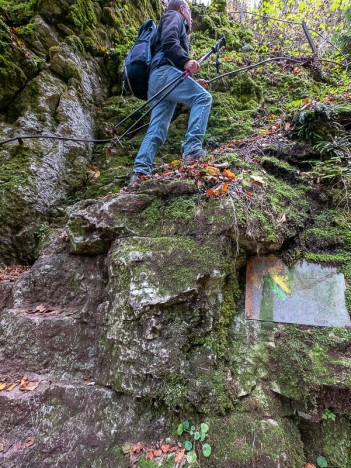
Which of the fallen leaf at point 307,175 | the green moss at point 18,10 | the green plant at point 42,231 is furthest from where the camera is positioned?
the green moss at point 18,10

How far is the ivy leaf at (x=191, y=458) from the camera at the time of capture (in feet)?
5.93

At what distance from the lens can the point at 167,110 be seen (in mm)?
3691

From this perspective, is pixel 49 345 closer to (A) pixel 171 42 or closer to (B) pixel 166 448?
(B) pixel 166 448

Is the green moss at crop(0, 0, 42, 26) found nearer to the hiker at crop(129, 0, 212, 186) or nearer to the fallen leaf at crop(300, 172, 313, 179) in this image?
the hiker at crop(129, 0, 212, 186)

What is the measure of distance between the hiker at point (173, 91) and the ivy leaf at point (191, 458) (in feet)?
8.69

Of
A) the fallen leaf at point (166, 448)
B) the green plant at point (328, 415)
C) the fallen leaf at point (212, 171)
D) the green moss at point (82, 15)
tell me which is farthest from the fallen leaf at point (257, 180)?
the green moss at point (82, 15)

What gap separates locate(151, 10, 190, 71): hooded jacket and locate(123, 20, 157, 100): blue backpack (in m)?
0.09

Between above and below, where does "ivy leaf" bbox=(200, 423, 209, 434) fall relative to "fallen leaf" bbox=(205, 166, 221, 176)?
below

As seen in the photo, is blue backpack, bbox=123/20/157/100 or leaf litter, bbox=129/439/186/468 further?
blue backpack, bbox=123/20/157/100

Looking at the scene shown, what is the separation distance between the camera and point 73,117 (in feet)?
15.2

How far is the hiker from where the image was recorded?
3.38 metres

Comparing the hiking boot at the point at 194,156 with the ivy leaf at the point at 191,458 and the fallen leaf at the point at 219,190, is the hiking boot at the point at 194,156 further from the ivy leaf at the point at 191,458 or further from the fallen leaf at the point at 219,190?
the ivy leaf at the point at 191,458

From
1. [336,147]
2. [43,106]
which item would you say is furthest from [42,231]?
[336,147]

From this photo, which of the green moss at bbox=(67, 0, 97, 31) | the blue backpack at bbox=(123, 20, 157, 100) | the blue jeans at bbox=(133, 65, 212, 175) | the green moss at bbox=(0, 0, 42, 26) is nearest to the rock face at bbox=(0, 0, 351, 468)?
the blue jeans at bbox=(133, 65, 212, 175)
